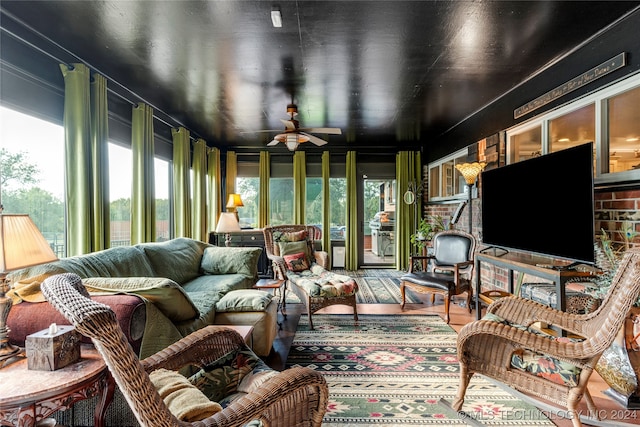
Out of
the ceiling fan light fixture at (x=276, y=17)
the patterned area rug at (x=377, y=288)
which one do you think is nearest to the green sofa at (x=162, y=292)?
the patterned area rug at (x=377, y=288)

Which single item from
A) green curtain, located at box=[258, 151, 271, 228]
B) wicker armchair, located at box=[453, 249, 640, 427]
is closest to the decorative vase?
wicker armchair, located at box=[453, 249, 640, 427]

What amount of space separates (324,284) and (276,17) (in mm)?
2413

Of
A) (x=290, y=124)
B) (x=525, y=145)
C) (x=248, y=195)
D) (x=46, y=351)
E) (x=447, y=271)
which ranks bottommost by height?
(x=447, y=271)

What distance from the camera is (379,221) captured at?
6.76 meters

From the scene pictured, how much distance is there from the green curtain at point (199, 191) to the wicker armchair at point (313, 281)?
5.75 feet

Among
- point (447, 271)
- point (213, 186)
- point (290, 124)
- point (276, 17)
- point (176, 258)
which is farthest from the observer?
point (213, 186)

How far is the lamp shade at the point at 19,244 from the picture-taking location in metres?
1.30

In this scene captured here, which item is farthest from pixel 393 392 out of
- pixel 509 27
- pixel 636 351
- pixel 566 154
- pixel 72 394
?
pixel 509 27

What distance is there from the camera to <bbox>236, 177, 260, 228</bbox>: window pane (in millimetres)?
6598

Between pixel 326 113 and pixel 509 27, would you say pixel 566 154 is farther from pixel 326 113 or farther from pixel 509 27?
pixel 326 113

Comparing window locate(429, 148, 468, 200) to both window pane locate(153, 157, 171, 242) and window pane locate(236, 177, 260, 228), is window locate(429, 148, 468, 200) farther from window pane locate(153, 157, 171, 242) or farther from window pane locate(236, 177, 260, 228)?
window pane locate(153, 157, 171, 242)

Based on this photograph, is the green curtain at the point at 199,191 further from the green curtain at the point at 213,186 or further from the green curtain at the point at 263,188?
the green curtain at the point at 263,188

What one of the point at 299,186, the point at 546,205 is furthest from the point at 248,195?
the point at 546,205

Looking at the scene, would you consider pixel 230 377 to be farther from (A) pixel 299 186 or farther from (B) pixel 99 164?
(A) pixel 299 186
